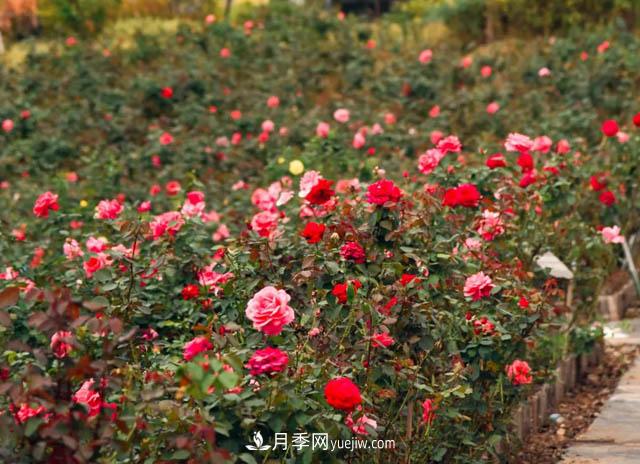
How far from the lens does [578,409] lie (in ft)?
17.6

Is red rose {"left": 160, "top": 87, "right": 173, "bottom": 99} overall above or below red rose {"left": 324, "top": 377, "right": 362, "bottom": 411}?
below

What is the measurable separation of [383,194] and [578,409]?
1.99 meters

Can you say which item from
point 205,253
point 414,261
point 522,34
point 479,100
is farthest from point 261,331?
point 522,34

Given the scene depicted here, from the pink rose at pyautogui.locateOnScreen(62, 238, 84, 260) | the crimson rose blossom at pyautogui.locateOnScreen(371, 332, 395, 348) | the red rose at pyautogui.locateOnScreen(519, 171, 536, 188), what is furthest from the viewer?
the red rose at pyautogui.locateOnScreen(519, 171, 536, 188)

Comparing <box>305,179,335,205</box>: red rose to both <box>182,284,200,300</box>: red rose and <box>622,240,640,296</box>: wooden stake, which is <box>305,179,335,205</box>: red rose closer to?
<box>182,284,200,300</box>: red rose

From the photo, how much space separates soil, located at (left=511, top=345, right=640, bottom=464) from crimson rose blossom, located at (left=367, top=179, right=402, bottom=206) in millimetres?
1254

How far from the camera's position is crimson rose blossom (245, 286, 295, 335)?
304 centimetres

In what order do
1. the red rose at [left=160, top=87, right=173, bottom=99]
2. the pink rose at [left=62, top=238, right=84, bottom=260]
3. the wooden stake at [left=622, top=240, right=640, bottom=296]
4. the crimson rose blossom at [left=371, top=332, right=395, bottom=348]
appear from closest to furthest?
the crimson rose blossom at [left=371, top=332, right=395, bottom=348] → the pink rose at [left=62, top=238, right=84, bottom=260] → the wooden stake at [left=622, top=240, right=640, bottom=296] → the red rose at [left=160, top=87, right=173, bottom=99]

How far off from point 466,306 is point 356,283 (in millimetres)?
679

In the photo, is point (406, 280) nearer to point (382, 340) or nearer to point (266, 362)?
point (382, 340)

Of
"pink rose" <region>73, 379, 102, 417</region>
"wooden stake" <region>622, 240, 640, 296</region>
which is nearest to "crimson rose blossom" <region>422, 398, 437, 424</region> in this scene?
"pink rose" <region>73, 379, 102, 417</region>

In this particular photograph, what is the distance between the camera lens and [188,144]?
368 inches

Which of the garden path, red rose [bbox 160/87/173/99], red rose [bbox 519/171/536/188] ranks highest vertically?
red rose [bbox 519/171/536/188]

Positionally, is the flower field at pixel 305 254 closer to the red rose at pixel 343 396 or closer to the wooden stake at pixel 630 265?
the red rose at pixel 343 396
